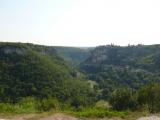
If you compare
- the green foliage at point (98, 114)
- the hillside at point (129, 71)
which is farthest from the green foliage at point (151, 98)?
the hillside at point (129, 71)

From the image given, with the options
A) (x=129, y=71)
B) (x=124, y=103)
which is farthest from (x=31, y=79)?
(x=124, y=103)

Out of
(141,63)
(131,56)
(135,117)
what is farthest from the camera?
(131,56)

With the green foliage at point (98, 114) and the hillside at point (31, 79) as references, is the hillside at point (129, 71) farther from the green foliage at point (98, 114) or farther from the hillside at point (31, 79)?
the green foliage at point (98, 114)

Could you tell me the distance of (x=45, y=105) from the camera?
18.7 meters

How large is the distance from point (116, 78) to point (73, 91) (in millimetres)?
46072

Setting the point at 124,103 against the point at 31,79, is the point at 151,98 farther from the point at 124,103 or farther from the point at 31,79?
the point at 31,79

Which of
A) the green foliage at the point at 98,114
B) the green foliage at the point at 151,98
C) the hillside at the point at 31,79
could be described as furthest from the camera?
the hillside at the point at 31,79

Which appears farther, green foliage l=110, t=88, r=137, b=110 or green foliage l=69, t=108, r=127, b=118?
green foliage l=110, t=88, r=137, b=110

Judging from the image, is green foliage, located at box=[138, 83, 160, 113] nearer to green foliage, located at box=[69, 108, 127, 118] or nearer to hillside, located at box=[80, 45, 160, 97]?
green foliage, located at box=[69, 108, 127, 118]

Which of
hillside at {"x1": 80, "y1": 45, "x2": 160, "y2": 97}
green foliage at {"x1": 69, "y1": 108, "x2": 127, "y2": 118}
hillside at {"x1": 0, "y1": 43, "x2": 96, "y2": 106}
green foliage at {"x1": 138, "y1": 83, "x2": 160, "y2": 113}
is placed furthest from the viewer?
hillside at {"x1": 80, "y1": 45, "x2": 160, "y2": 97}

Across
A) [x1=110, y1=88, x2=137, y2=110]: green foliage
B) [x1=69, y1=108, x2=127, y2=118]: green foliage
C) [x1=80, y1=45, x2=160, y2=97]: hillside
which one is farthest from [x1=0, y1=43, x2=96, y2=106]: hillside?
[x1=69, y1=108, x2=127, y2=118]: green foliage

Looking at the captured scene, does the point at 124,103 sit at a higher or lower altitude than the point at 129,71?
higher

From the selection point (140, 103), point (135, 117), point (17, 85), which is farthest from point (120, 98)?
point (17, 85)

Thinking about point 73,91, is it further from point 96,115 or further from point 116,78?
point 96,115
